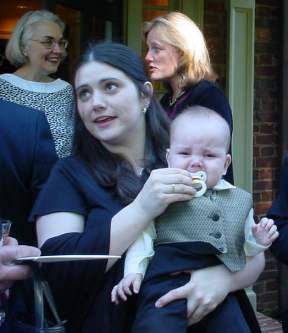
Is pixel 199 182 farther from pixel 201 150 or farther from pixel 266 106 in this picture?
pixel 266 106

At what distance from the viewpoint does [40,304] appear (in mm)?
1958

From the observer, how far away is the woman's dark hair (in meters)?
2.29

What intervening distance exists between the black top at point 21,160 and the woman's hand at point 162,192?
1.44 feet

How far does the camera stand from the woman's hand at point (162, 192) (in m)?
2.14

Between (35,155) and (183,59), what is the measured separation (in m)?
2.08

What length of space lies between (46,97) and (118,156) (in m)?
1.53

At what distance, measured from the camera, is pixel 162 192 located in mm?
2146

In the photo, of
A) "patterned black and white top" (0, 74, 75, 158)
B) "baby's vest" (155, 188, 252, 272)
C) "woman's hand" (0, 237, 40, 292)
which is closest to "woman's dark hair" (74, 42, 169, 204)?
"baby's vest" (155, 188, 252, 272)

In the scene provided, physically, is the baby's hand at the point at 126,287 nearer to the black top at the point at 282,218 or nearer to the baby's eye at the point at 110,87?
the baby's eye at the point at 110,87

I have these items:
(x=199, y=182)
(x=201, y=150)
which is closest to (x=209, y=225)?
(x=199, y=182)

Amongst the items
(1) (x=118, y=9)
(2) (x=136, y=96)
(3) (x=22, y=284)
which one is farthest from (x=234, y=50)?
(3) (x=22, y=284)

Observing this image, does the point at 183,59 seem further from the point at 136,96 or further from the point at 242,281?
the point at 242,281

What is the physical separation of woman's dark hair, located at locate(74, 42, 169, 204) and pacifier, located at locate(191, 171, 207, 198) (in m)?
0.20

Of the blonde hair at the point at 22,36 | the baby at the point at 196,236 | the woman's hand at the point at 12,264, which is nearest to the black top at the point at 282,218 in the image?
the baby at the point at 196,236
